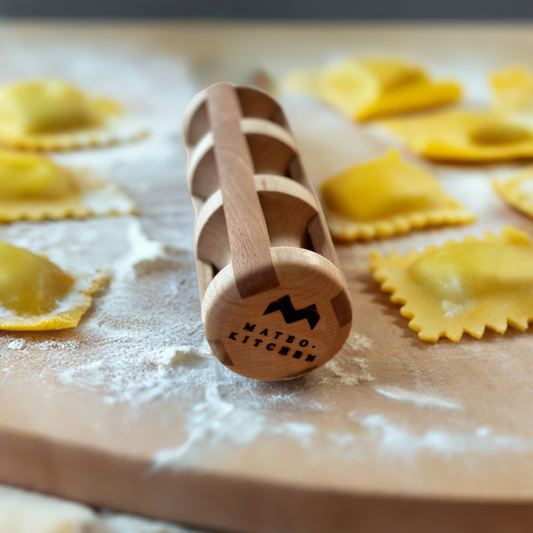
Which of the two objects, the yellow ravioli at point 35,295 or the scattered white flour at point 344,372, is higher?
the yellow ravioli at point 35,295

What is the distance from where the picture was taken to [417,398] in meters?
0.83

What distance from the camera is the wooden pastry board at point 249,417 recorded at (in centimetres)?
69

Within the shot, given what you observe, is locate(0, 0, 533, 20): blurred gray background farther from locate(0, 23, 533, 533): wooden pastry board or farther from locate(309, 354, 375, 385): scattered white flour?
locate(309, 354, 375, 385): scattered white flour

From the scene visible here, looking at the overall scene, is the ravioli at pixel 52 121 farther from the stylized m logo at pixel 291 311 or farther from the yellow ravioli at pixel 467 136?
the stylized m logo at pixel 291 311

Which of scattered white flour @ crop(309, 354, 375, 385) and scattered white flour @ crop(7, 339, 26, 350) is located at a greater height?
scattered white flour @ crop(7, 339, 26, 350)

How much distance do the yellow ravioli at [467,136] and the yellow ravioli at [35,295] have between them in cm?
110

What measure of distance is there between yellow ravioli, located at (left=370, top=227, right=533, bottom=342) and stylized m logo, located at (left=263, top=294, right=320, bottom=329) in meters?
0.28

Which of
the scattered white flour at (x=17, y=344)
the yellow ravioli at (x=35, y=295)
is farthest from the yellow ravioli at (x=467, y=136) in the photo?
the scattered white flour at (x=17, y=344)

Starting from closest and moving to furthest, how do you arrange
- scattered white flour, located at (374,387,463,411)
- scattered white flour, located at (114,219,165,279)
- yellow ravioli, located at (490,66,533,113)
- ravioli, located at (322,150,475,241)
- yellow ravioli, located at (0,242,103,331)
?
scattered white flour, located at (374,387,463,411)
yellow ravioli, located at (0,242,103,331)
scattered white flour, located at (114,219,165,279)
ravioli, located at (322,150,475,241)
yellow ravioli, located at (490,66,533,113)

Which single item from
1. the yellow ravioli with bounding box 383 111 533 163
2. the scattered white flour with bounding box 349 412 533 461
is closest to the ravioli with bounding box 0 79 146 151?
the yellow ravioli with bounding box 383 111 533 163

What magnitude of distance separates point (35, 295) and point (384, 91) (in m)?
1.47

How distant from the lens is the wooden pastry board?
69cm

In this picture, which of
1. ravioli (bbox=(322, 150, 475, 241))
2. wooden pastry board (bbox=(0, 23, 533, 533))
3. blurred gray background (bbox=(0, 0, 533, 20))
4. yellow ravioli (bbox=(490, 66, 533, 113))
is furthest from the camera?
blurred gray background (bbox=(0, 0, 533, 20))

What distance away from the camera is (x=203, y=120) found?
126cm
